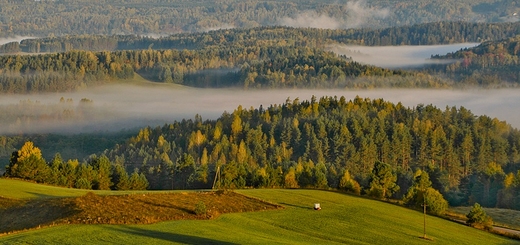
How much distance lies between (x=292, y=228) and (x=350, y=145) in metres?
104

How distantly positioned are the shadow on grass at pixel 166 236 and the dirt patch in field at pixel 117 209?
7.43ft

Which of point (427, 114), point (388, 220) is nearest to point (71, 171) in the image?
point (388, 220)

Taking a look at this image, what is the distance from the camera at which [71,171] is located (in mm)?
105000

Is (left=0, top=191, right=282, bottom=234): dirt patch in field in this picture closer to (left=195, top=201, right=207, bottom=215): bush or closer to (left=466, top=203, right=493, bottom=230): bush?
(left=195, top=201, right=207, bottom=215): bush

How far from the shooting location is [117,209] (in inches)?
2447

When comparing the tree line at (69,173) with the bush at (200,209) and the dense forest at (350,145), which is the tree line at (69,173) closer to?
the dense forest at (350,145)

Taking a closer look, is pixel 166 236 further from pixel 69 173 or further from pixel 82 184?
pixel 69 173

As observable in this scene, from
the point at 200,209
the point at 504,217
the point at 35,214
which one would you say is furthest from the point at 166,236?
the point at 504,217

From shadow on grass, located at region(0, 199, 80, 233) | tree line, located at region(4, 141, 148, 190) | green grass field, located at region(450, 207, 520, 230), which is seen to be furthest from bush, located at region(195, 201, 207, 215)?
tree line, located at region(4, 141, 148, 190)

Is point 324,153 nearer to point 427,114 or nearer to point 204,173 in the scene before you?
point 427,114

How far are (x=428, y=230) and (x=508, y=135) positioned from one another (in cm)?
11224

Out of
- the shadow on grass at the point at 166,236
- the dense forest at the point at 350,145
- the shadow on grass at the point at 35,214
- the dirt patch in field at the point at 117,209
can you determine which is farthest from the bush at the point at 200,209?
the dense forest at the point at 350,145

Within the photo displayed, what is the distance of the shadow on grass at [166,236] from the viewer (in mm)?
52869

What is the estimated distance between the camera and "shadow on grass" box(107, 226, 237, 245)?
5287cm
